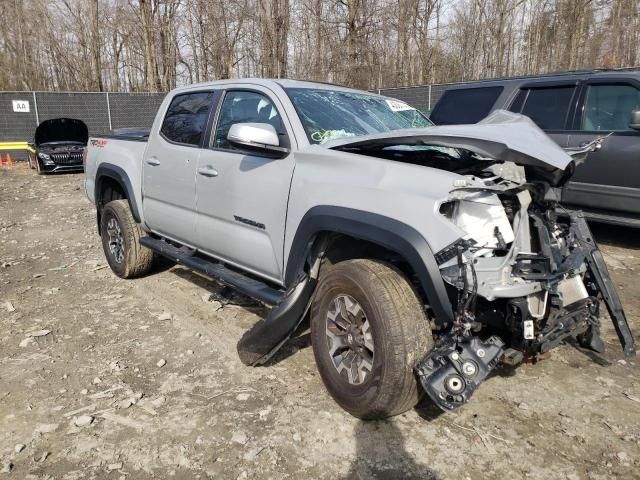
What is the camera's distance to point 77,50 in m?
29.0

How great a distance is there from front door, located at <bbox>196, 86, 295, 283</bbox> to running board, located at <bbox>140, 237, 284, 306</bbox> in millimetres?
A: 91

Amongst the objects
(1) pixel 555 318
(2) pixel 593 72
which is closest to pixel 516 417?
(1) pixel 555 318

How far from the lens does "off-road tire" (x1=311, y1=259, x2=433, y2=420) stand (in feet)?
8.60

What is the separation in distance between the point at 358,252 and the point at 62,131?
49.4 feet

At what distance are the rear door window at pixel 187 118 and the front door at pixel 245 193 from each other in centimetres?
25

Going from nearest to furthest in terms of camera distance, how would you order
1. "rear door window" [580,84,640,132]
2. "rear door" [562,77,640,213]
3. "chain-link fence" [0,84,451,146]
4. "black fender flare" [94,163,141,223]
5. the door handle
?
the door handle, "black fender flare" [94,163,141,223], "rear door" [562,77,640,213], "rear door window" [580,84,640,132], "chain-link fence" [0,84,451,146]

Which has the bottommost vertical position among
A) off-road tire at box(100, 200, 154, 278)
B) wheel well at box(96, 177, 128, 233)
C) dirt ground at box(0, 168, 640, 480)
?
dirt ground at box(0, 168, 640, 480)

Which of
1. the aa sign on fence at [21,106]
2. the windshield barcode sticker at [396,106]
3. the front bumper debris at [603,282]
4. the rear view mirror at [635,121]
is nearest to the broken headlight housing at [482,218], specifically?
the front bumper debris at [603,282]

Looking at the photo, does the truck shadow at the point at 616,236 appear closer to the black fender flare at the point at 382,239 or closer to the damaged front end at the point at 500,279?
the damaged front end at the point at 500,279

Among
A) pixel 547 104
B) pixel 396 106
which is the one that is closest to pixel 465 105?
pixel 547 104

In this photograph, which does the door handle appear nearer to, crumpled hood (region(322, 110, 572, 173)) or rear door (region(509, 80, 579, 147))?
crumpled hood (region(322, 110, 572, 173))

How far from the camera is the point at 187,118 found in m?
4.61

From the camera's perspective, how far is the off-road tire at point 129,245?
210 inches

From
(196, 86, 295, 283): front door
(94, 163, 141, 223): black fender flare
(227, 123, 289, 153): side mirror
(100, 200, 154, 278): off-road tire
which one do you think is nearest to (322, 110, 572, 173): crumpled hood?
(227, 123, 289, 153): side mirror
